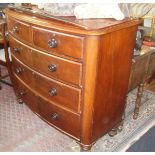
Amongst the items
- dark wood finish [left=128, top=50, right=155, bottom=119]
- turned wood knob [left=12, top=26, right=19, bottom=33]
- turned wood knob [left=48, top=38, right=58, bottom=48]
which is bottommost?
dark wood finish [left=128, top=50, right=155, bottom=119]

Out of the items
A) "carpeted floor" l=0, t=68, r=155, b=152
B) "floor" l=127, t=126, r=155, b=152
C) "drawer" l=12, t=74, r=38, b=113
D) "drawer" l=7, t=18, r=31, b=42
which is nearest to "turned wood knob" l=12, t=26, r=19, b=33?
"drawer" l=7, t=18, r=31, b=42

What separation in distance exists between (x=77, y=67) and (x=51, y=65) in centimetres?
23

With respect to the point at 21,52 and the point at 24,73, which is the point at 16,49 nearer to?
the point at 21,52

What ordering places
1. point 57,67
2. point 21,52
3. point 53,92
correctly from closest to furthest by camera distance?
point 57,67, point 53,92, point 21,52

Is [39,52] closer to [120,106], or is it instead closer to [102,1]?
[102,1]

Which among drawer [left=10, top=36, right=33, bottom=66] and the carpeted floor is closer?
drawer [left=10, top=36, right=33, bottom=66]

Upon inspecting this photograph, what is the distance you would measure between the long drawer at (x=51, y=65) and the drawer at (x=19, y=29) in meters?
0.07

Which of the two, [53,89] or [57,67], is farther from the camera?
[53,89]

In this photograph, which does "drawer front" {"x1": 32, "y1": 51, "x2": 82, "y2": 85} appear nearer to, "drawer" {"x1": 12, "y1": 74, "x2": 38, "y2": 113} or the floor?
"drawer" {"x1": 12, "y1": 74, "x2": 38, "y2": 113}

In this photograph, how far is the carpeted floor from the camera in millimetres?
1998

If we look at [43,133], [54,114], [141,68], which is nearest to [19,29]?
[54,114]

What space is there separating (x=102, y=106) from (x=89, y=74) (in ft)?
1.12

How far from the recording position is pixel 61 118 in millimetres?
1822

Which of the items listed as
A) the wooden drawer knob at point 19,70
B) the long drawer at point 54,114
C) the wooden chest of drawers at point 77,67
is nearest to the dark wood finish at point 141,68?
the wooden chest of drawers at point 77,67
